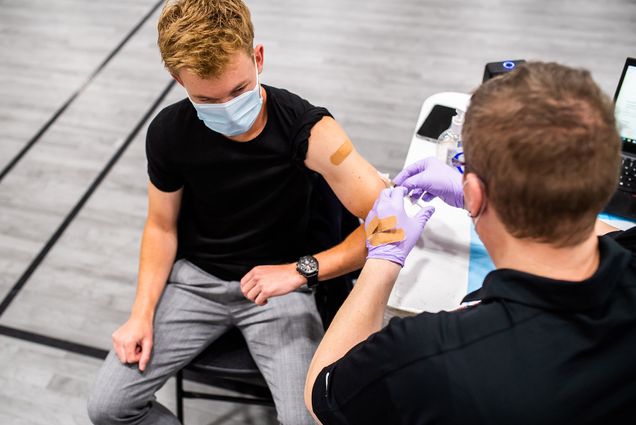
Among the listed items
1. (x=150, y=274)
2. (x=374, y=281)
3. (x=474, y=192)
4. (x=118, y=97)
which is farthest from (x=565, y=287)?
(x=118, y=97)

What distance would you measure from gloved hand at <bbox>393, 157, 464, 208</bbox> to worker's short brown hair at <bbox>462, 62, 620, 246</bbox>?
525mm

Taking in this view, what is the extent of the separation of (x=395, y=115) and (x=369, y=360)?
235cm

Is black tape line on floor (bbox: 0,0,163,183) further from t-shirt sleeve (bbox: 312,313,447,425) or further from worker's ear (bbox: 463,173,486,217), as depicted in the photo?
worker's ear (bbox: 463,173,486,217)

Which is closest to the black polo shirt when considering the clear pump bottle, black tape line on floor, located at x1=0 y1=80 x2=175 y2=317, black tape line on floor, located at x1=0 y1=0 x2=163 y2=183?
the clear pump bottle

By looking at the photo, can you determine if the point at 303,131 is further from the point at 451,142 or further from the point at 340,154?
the point at 451,142

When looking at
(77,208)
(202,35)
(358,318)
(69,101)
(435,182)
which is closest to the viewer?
(358,318)

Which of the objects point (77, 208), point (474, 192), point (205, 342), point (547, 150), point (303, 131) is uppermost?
point (547, 150)

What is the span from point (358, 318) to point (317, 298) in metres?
0.52

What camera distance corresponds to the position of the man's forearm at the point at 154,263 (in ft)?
5.34

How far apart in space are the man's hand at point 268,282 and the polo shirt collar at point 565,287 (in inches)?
27.0

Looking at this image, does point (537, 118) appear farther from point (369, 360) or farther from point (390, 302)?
point (390, 302)

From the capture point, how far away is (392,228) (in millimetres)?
1320

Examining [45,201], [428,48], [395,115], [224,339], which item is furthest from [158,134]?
[428,48]

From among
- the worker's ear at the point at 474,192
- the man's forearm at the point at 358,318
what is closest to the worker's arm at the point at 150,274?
the man's forearm at the point at 358,318
